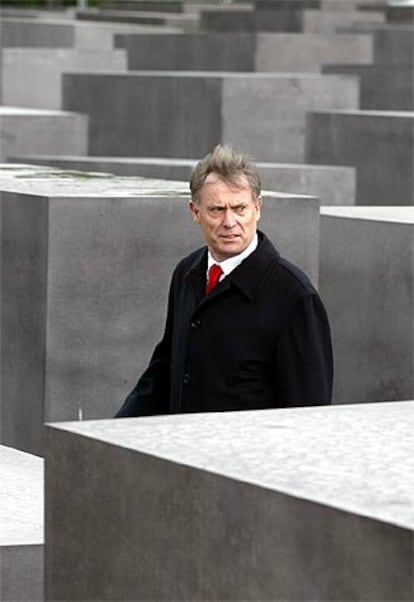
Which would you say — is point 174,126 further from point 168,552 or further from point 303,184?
point 168,552

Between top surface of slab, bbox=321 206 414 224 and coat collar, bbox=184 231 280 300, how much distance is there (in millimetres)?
3629

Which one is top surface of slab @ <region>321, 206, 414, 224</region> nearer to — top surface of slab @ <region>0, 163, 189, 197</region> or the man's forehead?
top surface of slab @ <region>0, 163, 189, 197</region>

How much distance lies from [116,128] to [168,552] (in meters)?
13.5

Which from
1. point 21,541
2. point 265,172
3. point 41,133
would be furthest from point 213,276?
point 41,133

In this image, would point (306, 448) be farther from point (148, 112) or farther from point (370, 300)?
point (148, 112)

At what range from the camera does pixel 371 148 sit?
15555 mm

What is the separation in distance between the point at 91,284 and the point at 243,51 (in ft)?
53.3

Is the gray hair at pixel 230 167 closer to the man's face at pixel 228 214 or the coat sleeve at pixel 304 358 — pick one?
the man's face at pixel 228 214

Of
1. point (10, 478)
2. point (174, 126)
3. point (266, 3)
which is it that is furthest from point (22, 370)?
point (266, 3)

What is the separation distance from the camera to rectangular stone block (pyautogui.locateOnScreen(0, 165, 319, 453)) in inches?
313

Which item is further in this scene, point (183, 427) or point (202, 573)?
point (183, 427)

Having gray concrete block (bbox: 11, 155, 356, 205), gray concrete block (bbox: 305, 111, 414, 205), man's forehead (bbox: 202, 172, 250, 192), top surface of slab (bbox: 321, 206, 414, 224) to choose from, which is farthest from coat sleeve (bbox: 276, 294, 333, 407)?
gray concrete block (bbox: 305, 111, 414, 205)

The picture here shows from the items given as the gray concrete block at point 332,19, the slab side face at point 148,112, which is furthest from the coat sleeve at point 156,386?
the gray concrete block at point 332,19

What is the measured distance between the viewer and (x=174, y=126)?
1666cm
